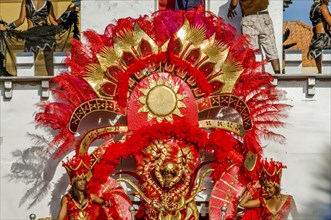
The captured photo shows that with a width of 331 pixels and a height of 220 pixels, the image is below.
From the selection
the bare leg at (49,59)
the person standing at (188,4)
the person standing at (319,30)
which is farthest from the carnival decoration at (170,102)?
the bare leg at (49,59)

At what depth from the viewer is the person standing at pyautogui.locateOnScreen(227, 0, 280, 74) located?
1789 centimetres

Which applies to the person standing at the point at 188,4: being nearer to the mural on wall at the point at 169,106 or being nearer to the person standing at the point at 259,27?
the person standing at the point at 259,27

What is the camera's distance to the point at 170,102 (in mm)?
17328

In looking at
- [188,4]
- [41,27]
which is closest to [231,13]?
[188,4]

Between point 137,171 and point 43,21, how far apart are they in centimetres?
516

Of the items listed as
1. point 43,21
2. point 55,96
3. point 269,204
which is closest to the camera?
point 269,204

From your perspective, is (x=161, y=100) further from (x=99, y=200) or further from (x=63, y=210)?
(x=63, y=210)

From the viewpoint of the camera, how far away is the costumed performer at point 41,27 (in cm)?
1950

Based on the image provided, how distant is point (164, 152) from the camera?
56.3 ft

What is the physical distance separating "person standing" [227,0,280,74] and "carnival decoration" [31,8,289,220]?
17.1 inches

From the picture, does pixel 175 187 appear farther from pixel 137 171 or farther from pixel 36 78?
pixel 36 78

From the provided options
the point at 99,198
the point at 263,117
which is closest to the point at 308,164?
the point at 263,117

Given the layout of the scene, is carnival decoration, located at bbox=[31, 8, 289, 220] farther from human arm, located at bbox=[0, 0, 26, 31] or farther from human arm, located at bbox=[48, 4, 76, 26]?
human arm, located at bbox=[0, 0, 26, 31]

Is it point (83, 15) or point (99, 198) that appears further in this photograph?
point (83, 15)
